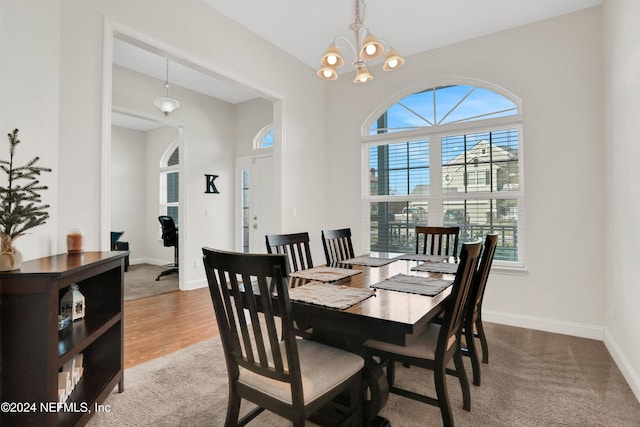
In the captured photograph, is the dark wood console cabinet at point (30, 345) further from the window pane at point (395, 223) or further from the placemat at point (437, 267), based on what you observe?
the window pane at point (395, 223)

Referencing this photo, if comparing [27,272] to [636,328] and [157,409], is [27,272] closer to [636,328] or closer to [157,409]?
[157,409]

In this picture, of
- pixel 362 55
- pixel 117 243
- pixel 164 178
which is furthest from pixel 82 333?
pixel 164 178

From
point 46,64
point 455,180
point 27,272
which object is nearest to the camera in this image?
point 27,272

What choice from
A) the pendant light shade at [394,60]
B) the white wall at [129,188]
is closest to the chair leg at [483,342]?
the pendant light shade at [394,60]

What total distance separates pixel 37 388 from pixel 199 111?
14.5 feet

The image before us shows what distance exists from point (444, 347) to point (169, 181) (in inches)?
259

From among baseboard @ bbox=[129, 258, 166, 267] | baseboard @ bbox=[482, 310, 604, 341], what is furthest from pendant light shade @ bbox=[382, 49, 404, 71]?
baseboard @ bbox=[129, 258, 166, 267]

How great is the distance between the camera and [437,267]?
2225 millimetres

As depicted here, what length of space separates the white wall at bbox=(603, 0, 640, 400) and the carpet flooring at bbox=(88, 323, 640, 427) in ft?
0.77

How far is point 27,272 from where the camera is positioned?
53.8 inches

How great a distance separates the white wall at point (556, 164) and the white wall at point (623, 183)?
5.5 inches

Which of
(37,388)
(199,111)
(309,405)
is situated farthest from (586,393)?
(199,111)

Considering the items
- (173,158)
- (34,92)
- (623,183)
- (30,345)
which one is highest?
A: (173,158)

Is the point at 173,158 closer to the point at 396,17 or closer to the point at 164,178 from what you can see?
the point at 164,178
